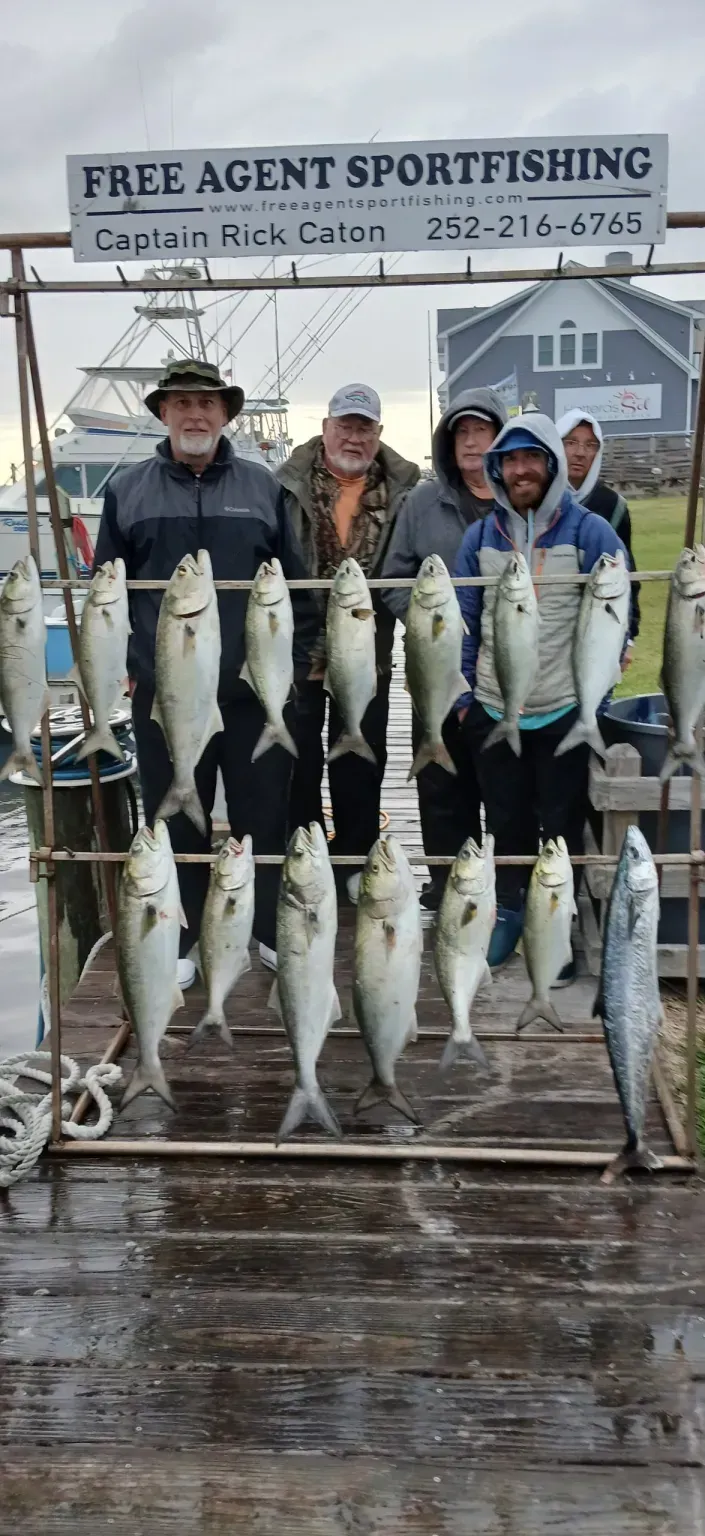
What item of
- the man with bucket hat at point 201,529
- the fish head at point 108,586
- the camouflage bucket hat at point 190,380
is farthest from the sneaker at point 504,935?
the camouflage bucket hat at point 190,380

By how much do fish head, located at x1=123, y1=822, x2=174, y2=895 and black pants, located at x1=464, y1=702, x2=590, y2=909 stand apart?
1.57m

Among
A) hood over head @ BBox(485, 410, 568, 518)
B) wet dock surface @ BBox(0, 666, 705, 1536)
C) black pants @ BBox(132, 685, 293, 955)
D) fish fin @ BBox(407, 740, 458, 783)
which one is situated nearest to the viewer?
wet dock surface @ BBox(0, 666, 705, 1536)

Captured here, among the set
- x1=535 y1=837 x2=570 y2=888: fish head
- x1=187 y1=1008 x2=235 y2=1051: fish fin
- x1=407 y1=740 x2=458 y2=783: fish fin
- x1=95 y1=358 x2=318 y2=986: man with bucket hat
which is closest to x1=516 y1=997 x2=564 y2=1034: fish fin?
x1=535 y1=837 x2=570 y2=888: fish head

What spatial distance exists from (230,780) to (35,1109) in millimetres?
1354

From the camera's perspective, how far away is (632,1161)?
9.81 ft

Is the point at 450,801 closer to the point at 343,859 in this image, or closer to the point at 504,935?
the point at 504,935

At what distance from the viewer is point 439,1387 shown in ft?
7.64

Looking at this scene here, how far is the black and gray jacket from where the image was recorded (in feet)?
12.6

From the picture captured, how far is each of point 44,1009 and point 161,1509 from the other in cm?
294

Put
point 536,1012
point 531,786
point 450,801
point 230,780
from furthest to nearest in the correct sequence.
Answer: point 450,801 → point 531,786 → point 230,780 → point 536,1012

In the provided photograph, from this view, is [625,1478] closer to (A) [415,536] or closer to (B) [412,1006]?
(B) [412,1006]

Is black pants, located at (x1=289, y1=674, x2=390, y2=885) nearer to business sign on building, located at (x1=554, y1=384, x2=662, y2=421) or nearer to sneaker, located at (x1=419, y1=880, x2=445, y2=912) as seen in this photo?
sneaker, located at (x1=419, y1=880, x2=445, y2=912)

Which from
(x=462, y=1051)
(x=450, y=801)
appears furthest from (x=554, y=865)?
(x=450, y=801)

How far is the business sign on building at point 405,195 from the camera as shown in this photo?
9.57ft
